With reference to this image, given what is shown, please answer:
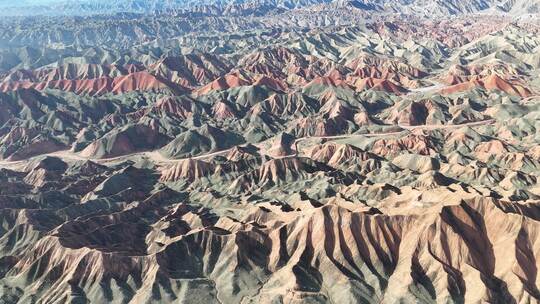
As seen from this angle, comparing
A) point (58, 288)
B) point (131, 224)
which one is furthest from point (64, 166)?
point (58, 288)

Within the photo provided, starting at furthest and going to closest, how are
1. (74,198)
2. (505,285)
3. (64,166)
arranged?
(64,166) < (74,198) < (505,285)

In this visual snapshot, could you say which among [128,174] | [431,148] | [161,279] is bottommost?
[431,148]

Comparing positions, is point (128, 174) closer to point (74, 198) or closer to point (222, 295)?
point (74, 198)

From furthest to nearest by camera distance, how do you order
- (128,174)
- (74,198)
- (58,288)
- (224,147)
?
1. (224,147)
2. (128,174)
3. (74,198)
4. (58,288)

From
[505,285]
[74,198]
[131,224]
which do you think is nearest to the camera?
[505,285]

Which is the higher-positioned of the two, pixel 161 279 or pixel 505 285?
pixel 161 279

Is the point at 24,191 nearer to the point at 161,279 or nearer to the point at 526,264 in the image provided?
the point at 161,279

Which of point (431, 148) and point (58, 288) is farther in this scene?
point (431, 148)

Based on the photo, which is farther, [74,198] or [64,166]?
[64,166]

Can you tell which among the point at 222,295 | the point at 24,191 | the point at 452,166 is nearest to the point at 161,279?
the point at 222,295
